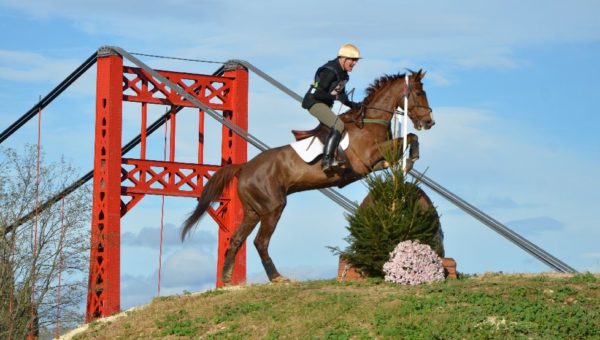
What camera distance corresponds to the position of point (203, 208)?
86.2 ft

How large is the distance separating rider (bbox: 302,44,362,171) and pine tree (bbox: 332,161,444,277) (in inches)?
37.4

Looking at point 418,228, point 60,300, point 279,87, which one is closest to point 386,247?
point 418,228

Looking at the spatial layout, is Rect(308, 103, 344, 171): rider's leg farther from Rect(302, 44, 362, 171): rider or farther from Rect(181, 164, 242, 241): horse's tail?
Rect(181, 164, 242, 241): horse's tail

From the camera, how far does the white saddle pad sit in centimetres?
2505

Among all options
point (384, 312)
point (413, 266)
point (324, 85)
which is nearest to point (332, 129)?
point (324, 85)

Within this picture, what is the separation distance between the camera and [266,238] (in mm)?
25328

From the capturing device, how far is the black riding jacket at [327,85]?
24.7m

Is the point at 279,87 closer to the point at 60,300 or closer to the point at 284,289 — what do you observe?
the point at 60,300

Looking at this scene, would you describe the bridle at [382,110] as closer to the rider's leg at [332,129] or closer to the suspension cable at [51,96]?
the rider's leg at [332,129]

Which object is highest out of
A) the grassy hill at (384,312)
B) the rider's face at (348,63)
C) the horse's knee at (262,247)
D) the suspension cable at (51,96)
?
the suspension cable at (51,96)

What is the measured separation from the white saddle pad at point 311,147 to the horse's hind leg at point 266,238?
114 centimetres

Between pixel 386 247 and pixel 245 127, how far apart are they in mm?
18550

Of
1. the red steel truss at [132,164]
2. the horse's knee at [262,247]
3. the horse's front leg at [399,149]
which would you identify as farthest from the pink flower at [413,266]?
the red steel truss at [132,164]

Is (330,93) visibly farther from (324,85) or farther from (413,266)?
(413,266)
